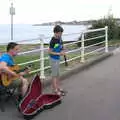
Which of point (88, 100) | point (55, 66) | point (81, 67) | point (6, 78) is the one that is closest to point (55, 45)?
point (55, 66)

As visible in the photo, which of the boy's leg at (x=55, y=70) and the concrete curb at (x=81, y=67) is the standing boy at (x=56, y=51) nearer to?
the boy's leg at (x=55, y=70)

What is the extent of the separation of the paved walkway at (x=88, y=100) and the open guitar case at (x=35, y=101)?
10 centimetres

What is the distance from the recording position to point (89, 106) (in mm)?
7680

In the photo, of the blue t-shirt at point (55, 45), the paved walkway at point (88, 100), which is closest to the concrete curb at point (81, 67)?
the paved walkway at point (88, 100)

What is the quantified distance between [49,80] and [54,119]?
9.28 ft

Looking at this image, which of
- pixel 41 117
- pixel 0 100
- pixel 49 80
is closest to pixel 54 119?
pixel 41 117

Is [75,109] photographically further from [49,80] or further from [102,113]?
[49,80]

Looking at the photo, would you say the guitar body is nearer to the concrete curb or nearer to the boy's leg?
the boy's leg

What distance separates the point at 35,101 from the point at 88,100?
4.71 ft

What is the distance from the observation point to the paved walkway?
7.01 m

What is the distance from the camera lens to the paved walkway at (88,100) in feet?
23.0

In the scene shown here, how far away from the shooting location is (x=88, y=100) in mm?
8195

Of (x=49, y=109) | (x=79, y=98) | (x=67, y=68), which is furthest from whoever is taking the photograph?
(x=67, y=68)

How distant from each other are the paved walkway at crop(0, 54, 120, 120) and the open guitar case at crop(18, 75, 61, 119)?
0.34 ft
